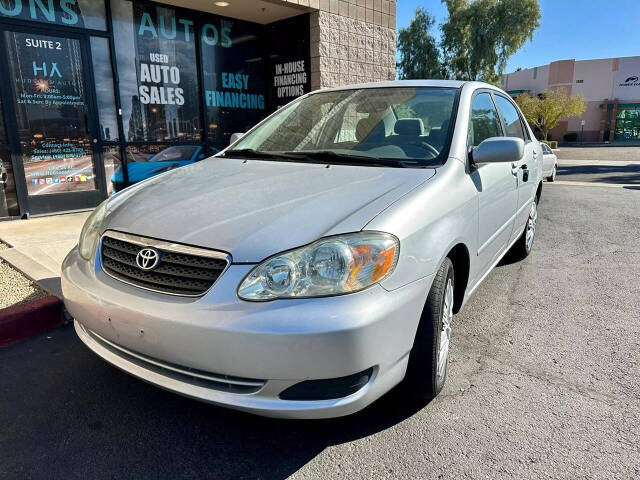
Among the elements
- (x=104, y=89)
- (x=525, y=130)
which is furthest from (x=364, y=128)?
(x=104, y=89)

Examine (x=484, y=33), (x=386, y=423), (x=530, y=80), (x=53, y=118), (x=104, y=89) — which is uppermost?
(x=484, y=33)

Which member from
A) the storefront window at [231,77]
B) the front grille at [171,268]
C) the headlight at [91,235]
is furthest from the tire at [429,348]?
the storefront window at [231,77]

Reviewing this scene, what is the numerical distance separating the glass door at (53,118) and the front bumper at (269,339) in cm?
567

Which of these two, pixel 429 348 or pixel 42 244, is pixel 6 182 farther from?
pixel 429 348

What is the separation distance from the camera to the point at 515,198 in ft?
12.1

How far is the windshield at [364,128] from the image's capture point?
276 cm

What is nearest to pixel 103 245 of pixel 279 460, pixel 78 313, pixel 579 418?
pixel 78 313

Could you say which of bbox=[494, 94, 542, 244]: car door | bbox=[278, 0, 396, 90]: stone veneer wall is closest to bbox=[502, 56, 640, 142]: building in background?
bbox=[278, 0, 396, 90]: stone veneer wall

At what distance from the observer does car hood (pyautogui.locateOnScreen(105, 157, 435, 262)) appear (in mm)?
1888

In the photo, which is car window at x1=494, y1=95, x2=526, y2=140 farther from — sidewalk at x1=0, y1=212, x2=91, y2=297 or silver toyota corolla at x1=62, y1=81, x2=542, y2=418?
sidewalk at x1=0, y1=212, x2=91, y2=297

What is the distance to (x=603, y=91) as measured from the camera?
45938 mm

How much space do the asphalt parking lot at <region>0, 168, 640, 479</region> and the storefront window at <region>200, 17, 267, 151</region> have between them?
599 centimetres

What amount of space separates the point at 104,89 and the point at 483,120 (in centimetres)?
595

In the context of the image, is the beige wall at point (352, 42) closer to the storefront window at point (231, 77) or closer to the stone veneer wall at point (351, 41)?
the stone veneer wall at point (351, 41)
